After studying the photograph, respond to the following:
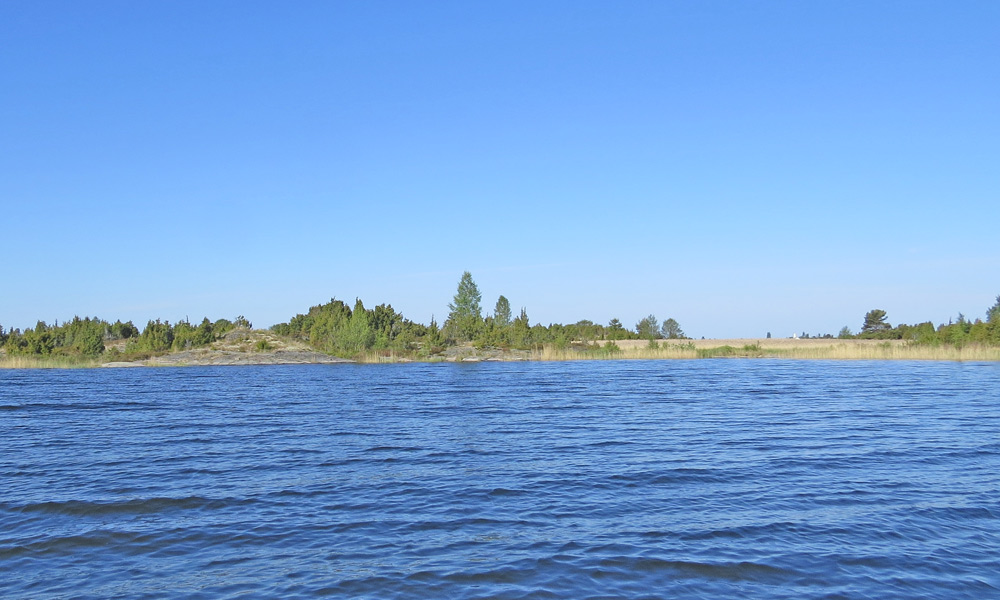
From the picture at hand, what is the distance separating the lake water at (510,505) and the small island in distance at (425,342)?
56.9 metres

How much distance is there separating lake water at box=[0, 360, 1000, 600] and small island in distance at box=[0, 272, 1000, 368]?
56878mm

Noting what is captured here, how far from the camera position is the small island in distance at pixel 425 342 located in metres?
80.8

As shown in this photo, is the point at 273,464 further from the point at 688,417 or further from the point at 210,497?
the point at 688,417

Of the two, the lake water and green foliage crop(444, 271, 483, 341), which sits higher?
green foliage crop(444, 271, 483, 341)

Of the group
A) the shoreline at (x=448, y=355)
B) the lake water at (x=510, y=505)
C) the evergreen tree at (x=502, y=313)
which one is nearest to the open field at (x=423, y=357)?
the shoreline at (x=448, y=355)

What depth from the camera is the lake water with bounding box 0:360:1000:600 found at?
9.87m

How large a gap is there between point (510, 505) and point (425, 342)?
9552cm

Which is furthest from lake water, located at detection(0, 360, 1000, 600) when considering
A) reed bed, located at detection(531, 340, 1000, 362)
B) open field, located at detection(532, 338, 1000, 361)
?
open field, located at detection(532, 338, 1000, 361)

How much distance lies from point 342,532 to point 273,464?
726 cm

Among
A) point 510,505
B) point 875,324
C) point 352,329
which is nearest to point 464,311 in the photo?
point 352,329

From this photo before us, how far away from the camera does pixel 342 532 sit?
1223 centimetres

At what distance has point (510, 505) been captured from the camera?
45.9ft

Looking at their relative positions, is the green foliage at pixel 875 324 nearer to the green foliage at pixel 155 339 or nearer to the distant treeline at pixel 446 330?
the distant treeline at pixel 446 330

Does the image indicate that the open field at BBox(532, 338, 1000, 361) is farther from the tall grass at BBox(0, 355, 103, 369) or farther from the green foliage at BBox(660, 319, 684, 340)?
the tall grass at BBox(0, 355, 103, 369)
